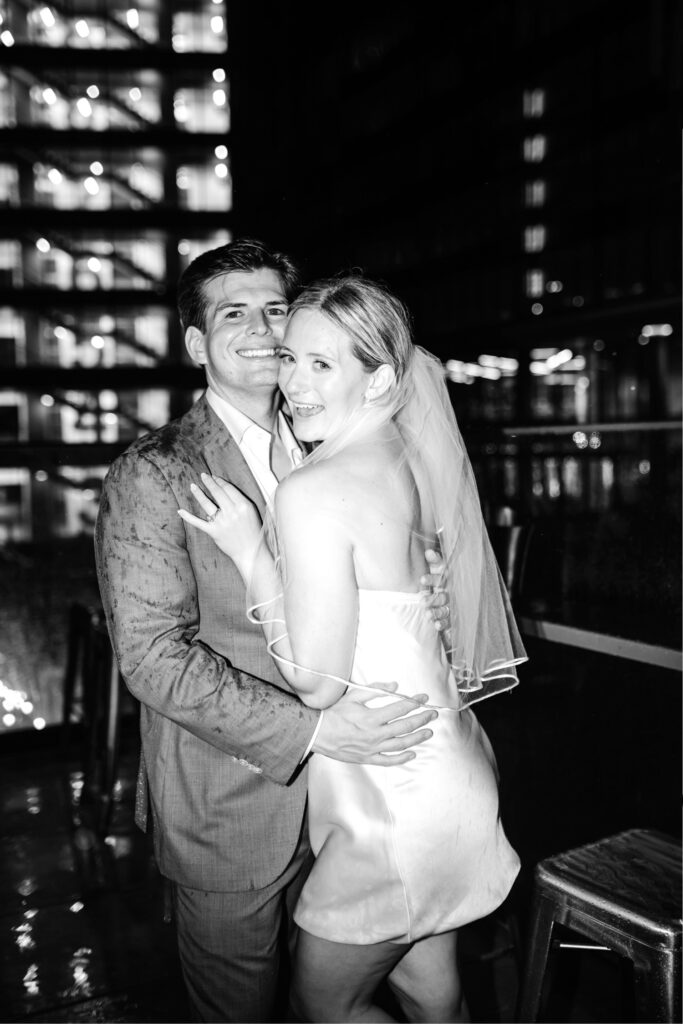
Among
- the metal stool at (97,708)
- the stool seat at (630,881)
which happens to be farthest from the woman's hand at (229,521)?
the metal stool at (97,708)

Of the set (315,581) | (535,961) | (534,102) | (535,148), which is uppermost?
(534,102)

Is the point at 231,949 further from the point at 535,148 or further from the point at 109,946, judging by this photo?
the point at 535,148

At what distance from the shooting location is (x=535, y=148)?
5117mm

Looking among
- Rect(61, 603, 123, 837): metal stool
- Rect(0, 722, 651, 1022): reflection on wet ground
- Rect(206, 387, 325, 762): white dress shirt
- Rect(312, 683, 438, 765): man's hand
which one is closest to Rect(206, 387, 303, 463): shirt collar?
Rect(206, 387, 325, 762): white dress shirt

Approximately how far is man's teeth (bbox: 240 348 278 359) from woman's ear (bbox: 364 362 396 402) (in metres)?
0.22

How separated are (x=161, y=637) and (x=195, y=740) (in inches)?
7.6

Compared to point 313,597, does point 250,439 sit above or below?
above

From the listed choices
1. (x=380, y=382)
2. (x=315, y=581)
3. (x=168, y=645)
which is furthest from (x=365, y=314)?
(x=168, y=645)

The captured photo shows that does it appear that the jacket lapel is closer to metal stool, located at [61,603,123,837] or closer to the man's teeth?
the man's teeth

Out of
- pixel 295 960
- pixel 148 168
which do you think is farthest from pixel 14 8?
pixel 295 960

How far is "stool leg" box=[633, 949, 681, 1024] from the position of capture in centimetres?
144

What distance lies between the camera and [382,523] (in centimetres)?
129

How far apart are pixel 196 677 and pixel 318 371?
0.45 meters

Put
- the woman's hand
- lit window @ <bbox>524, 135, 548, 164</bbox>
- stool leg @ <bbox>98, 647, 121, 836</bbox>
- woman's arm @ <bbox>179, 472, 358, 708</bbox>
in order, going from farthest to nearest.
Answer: lit window @ <bbox>524, 135, 548, 164</bbox> < stool leg @ <bbox>98, 647, 121, 836</bbox> < the woman's hand < woman's arm @ <bbox>179, 472, 358, 708</bbox>
